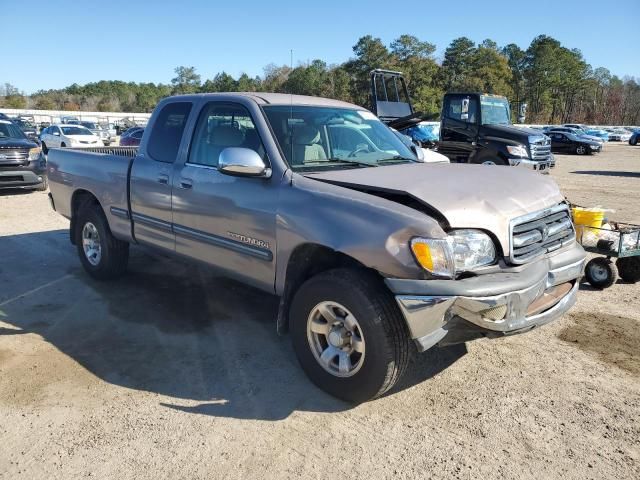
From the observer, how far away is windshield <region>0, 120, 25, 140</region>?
12767mm

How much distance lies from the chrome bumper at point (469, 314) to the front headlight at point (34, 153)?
12030 mm

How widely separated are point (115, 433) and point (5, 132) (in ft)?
40.8

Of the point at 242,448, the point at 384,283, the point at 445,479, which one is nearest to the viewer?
the point at 445,479

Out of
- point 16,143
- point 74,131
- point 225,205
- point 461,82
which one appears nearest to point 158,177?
point 225,205

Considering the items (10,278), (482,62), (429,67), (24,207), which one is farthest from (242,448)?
(482,62)

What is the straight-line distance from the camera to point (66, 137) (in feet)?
78.7

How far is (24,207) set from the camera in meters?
10.6

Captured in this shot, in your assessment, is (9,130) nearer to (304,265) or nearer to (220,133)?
(220,133)

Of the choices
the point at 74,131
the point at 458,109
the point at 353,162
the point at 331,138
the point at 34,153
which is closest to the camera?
the point at 353,162

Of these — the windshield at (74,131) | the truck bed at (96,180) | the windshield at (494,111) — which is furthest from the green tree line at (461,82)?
the truck bed at (96,180)

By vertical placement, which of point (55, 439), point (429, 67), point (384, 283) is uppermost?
point (429, 67)

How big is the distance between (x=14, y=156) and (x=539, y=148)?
1371 cm

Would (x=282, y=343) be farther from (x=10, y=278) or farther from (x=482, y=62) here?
(x=482, y=62)

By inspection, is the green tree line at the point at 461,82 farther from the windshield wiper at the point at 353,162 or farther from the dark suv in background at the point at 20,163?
the windshield wiper at the point at 353,162
